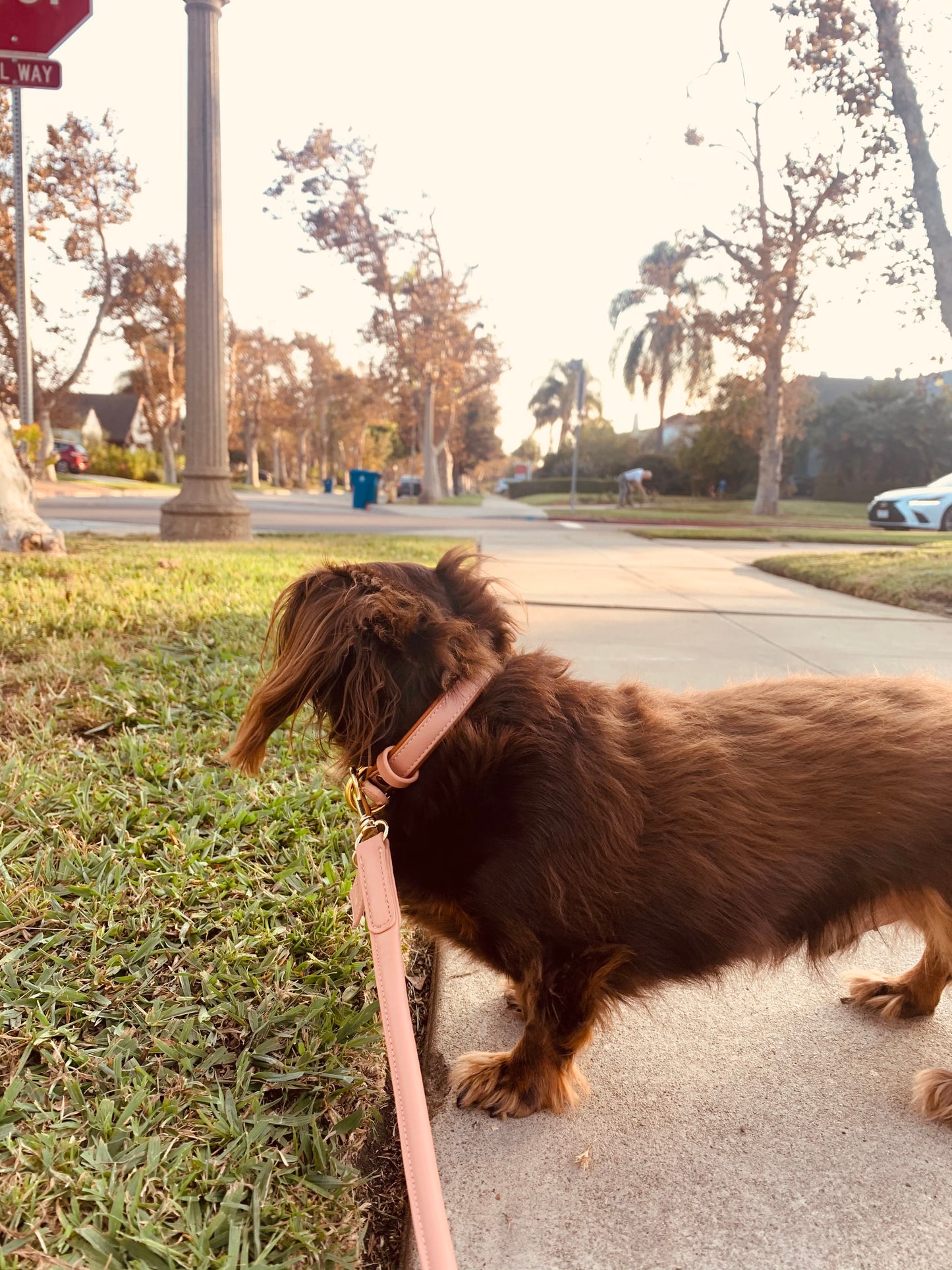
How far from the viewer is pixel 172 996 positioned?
1.86m

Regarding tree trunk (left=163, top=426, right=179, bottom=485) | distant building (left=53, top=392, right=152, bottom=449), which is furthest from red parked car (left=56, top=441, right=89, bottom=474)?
distant building (left=53, top=392, right=152, bottom=449)

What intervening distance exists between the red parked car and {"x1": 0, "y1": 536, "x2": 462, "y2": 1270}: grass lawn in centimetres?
5522

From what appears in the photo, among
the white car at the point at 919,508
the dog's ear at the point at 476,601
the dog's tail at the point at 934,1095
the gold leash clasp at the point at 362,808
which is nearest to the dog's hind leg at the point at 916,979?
the dog's tail at the point at 934,1095

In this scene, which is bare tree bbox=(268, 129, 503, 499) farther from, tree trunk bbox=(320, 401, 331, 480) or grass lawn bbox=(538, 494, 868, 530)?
tree trunk bbox=(320, 401, 331, 480)

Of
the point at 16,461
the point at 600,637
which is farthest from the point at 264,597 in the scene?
the point at 16,461

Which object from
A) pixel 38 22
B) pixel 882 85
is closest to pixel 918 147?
pixel 882 85

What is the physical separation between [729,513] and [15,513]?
28129 mm

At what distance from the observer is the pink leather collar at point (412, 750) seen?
1528mm

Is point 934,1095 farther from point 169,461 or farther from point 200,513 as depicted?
point 169,461

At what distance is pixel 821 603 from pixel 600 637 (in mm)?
3678

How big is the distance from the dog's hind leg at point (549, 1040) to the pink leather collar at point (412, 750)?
53cm

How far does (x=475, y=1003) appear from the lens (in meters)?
2.16

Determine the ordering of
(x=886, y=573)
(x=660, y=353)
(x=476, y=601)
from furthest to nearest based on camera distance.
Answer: (x=660, y=353) → (x=886, y=573) → (x=476, y=601)

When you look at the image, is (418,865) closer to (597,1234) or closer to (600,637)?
(597,1234)
